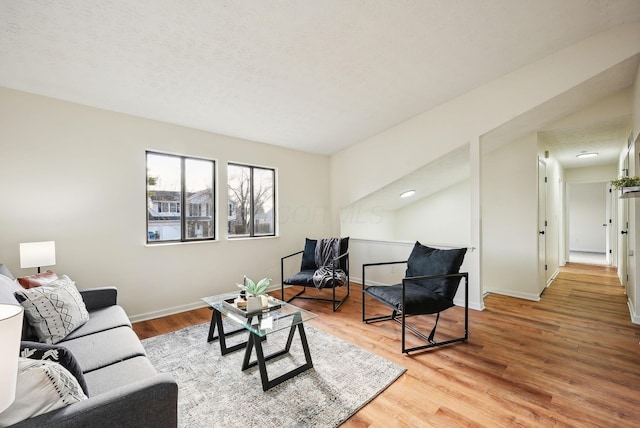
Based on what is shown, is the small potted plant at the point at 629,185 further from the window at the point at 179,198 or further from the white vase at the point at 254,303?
the window at the point at 179,198

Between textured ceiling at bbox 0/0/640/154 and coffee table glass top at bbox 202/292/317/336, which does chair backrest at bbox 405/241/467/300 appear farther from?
textured ceiling at bbox 0/0/640/154

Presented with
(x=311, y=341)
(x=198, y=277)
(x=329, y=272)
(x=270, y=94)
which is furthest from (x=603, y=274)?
(x=198, y=277)

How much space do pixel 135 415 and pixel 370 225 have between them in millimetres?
4835

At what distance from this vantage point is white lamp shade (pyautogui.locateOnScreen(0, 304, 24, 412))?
75cm

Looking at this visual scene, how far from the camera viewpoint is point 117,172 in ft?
9.99

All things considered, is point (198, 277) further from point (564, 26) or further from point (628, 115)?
point (628, 115)

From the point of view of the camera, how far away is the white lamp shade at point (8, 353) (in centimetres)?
75

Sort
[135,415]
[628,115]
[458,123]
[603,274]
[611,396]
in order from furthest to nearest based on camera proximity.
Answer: [603,274], [458,123], [628,115], [611,396], [135,415]

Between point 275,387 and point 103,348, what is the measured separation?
1.10 meters

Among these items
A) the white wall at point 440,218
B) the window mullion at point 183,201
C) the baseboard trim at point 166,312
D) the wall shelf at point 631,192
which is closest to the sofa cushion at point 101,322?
the baseboard trim at point 166,312

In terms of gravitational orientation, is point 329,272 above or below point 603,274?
above

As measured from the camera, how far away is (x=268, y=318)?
7.33 feet

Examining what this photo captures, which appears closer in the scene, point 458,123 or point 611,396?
point 611,396

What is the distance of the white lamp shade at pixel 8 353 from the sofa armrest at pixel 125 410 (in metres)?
0.19
